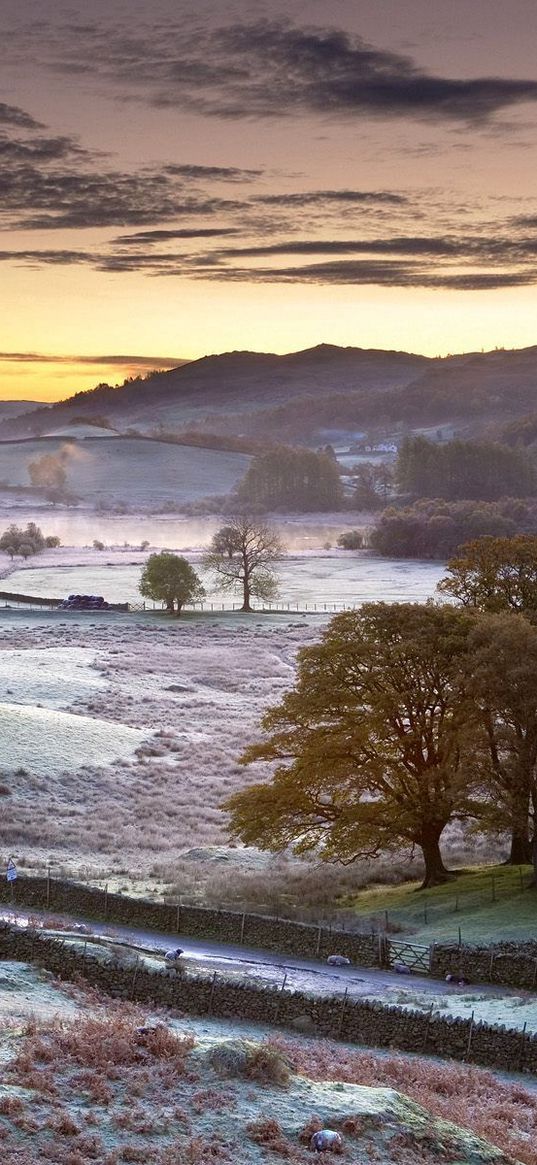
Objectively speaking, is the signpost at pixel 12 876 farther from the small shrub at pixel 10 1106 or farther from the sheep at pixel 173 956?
the small shrub at pixel 10 1106

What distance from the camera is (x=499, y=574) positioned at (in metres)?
49.6

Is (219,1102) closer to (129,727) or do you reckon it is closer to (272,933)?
(272,933)

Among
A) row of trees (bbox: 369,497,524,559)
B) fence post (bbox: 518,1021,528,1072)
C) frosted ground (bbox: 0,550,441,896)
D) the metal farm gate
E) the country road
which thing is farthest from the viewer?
row of trees (bbox: 369,497,524,559)

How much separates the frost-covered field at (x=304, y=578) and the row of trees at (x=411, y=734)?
8714 centimetres

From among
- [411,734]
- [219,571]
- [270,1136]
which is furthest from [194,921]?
[219,571]

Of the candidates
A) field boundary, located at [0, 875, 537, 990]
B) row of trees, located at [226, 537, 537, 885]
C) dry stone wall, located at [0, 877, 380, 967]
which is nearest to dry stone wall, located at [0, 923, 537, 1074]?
field boundary, located at [0, 875, 537, 990]

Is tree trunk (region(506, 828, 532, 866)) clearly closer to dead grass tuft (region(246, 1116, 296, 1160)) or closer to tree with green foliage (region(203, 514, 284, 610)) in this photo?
dead grass tuft (region(246, 1116, 296, 1160))

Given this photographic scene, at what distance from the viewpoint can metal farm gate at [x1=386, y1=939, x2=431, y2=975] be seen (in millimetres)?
34312

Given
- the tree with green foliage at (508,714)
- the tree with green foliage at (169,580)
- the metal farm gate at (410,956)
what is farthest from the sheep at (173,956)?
the tree with green foliage at (169,580)

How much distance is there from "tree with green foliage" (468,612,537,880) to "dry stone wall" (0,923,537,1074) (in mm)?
12411

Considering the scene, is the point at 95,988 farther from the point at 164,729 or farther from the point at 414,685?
the point at 164,729

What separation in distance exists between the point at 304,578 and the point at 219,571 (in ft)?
101

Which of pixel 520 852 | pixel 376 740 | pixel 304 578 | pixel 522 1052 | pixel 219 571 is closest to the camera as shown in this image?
pixel 522 1052

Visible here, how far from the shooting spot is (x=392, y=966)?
34750 millimetres
